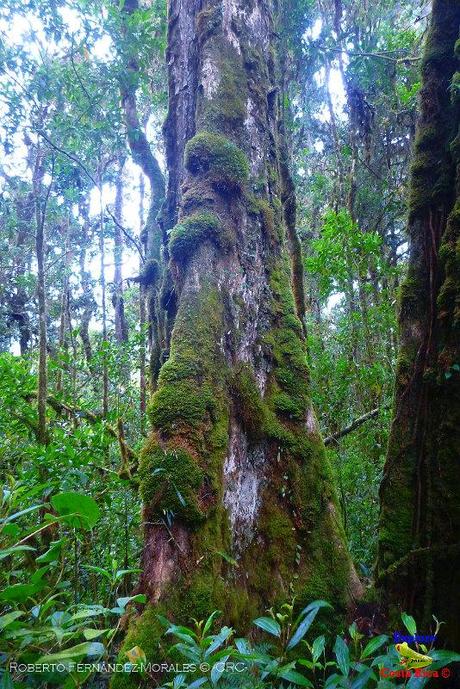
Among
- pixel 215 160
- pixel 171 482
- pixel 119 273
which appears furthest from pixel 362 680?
pixel 119 273

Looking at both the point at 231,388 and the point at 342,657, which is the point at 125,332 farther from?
the point at 342,657

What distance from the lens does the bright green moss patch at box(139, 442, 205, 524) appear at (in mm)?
2232

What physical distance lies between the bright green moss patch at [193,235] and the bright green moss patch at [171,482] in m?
1.47

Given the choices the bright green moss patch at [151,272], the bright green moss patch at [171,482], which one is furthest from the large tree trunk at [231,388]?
the bright green moss patch at [151,272]

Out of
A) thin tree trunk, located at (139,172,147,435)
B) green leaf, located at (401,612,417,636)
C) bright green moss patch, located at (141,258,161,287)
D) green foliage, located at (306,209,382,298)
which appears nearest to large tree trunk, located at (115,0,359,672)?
green leaf, located at (401,612,417,636)

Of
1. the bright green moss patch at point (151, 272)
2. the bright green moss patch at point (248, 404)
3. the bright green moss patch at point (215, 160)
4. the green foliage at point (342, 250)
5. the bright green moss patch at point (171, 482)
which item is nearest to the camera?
the bright green moss patch at point (171, 482)

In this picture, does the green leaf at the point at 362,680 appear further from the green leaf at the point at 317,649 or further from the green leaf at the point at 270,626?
the green leaf at the point at 270,626

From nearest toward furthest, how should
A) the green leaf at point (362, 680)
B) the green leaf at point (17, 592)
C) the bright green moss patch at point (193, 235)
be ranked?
the green leaf at point (17, 592) < the green leaf at point (362, 680) < the bright green moss patch at point (193, 235)

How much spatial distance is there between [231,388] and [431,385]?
1215 mm

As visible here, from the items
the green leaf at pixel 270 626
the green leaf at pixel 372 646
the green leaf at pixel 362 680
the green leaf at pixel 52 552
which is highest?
the green leaf at pixel 52 552

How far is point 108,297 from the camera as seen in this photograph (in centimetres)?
1509

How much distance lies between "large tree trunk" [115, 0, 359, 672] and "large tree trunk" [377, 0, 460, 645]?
478mm

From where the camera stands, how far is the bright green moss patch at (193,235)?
3.16m

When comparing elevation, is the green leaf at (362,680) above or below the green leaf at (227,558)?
below
